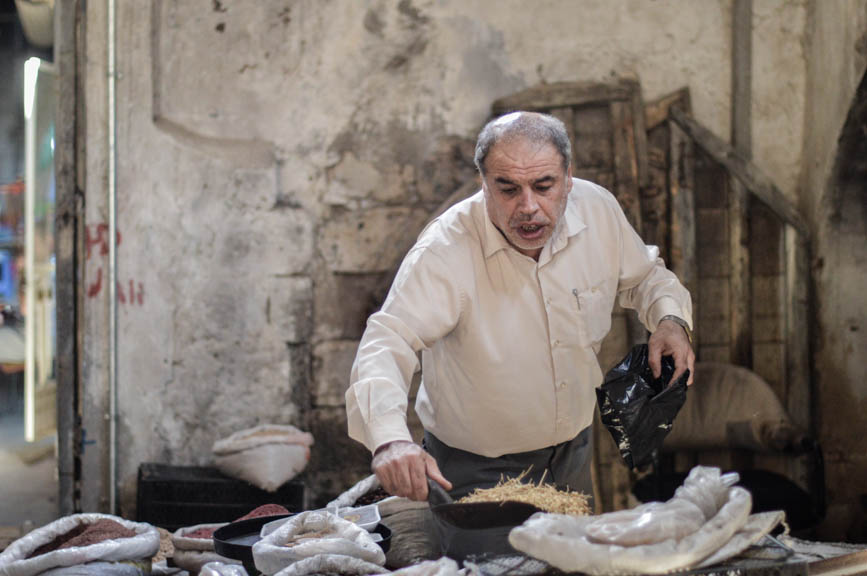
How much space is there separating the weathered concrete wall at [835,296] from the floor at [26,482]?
4.43m

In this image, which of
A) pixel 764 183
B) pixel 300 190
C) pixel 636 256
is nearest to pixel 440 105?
pixel 300 190

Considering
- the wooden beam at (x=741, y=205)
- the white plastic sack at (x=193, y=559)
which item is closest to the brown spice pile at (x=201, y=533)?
the white plastic sack at (x=193, y=559)

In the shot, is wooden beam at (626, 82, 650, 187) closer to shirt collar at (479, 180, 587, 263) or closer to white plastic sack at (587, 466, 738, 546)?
shirt collar at (479, 180, 587, 263)

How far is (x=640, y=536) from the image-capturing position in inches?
75.0

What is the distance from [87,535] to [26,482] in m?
4.23

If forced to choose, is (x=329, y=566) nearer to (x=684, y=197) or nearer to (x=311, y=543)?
(x=311, y=543)

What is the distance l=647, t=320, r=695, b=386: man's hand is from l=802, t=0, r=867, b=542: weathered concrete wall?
2403 mm

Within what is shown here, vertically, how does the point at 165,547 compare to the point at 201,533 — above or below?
below

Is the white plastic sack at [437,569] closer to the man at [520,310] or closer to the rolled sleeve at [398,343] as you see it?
the rolled sleeve at [398,343]

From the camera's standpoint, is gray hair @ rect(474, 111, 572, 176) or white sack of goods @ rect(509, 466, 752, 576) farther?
gray hair @ rect(474, 111, 572, 176)

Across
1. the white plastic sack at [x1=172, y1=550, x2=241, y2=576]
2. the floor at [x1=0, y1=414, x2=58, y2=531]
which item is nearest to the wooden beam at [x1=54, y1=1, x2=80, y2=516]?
the floor at [x1=0, y1=414, x2=58, y2=531]

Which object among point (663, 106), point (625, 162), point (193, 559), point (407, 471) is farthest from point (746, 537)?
point (663, 106)

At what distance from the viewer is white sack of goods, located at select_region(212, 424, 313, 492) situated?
4.68 metres

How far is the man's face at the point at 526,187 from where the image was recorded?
2.70 m
